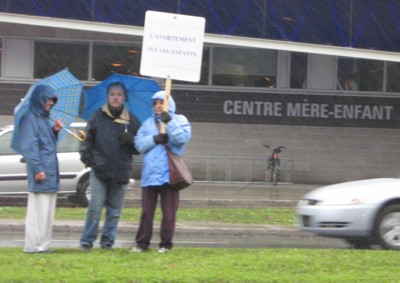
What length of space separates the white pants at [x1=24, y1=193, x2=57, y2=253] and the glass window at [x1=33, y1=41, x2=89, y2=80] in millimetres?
13798

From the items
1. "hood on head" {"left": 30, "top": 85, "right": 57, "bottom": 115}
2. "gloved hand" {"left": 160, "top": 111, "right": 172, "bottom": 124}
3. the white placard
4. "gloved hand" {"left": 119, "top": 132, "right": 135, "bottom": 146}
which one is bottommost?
"gloved hand" {"left": 119, "top": 132, "right": 135, "bottom": 146}

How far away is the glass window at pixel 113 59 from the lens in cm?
2217

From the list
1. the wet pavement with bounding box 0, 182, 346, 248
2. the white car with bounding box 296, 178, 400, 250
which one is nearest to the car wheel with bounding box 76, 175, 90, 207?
the wet pavement with bounding box 0, 182, 346, 248

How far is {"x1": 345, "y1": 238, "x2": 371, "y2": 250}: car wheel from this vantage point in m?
10.9

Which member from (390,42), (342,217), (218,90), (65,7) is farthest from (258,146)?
(342,217)

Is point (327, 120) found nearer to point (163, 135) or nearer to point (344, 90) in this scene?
point (344, 90)

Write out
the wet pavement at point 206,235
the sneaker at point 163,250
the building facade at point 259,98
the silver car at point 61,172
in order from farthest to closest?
the building facade at point 259,98 → the silver car at point 61,172 → the wet pavement at point 206,235 → the sneaker at point 163,250

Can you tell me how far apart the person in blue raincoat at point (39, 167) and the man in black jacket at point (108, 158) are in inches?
17.2

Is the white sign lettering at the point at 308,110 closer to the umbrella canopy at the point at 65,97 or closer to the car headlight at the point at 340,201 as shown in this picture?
the car headlight at the point at 340,201

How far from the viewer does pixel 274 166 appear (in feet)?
70.1

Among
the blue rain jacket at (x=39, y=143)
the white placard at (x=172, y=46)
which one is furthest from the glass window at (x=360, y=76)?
the blue rain jacket at (x=39, y=143)

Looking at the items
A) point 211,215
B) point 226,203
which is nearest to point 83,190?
point 211,215

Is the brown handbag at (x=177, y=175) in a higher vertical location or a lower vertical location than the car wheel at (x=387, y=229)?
higher

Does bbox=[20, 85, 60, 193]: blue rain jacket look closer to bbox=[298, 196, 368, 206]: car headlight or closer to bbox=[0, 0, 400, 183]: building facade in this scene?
bbox=[298, 196, 368, 206]: car headlight
